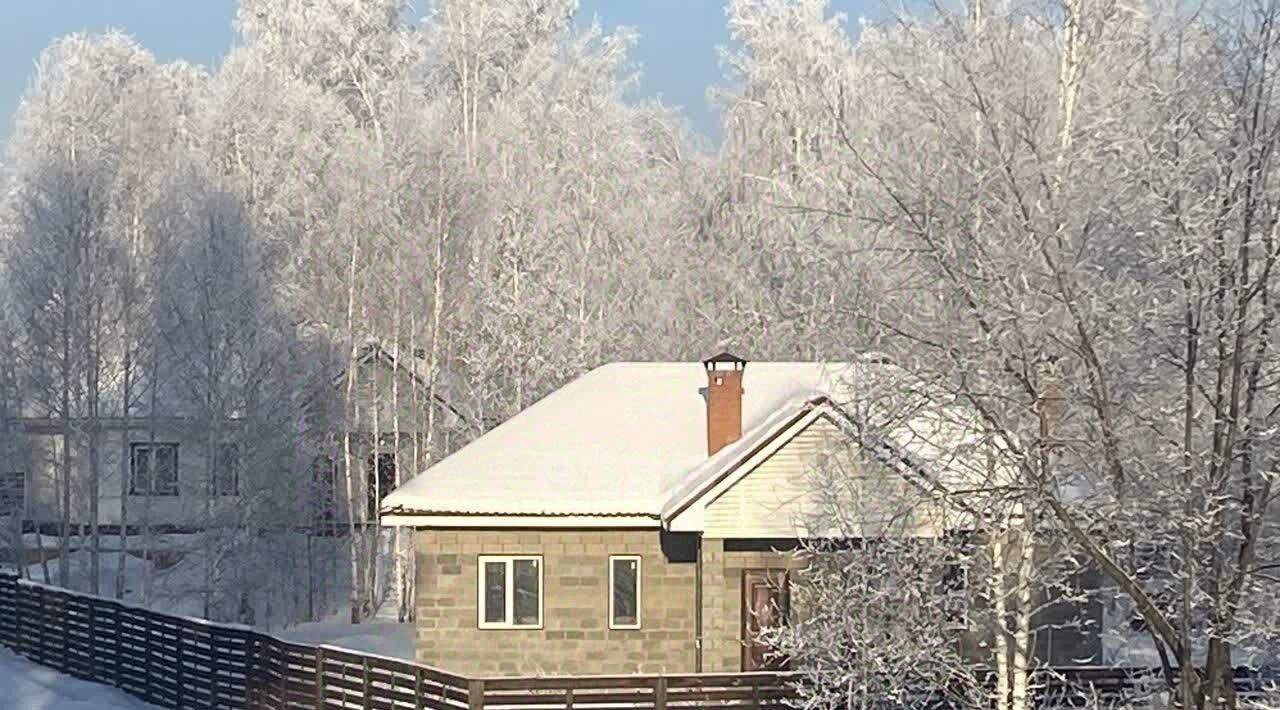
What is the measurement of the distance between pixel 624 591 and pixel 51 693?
7719mm

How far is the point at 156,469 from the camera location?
42781 mm

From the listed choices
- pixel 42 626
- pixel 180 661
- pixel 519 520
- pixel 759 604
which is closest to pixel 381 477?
pixel 42 626

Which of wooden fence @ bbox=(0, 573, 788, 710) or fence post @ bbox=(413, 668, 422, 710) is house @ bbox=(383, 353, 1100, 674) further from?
fence post @ bbox=(413, 668, 422, 710)

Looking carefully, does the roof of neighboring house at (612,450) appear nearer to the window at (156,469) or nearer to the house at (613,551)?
the house at (613,551)

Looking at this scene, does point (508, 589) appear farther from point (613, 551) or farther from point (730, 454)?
point (730, 454)

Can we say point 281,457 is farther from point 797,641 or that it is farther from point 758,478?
point 797,641

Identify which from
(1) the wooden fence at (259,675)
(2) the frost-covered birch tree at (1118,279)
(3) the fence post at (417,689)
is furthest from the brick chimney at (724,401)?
(2) the frost-covered birch tree at (1118,279)

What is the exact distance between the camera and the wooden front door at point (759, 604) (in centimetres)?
2206

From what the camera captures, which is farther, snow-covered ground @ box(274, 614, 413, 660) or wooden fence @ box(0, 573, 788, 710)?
snow-covered ground @ box(274, 614, 413, 660)

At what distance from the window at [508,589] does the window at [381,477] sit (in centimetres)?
1902

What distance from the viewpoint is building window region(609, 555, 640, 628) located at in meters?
22.6

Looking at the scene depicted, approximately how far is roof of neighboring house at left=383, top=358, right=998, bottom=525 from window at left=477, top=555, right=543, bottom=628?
0.78 m

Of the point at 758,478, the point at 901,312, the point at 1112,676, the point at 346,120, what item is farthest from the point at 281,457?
Result: the point at 901,312

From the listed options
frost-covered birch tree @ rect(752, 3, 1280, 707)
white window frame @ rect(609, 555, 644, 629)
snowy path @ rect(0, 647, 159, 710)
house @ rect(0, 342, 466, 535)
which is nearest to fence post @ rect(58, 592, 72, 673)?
snowy path @ rect(0, 647, 159, 710)
